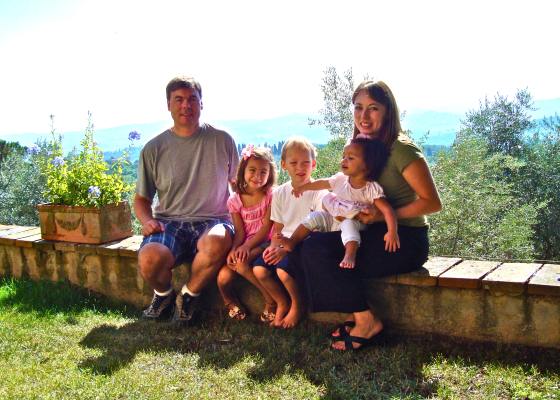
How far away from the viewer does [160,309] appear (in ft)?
11.2

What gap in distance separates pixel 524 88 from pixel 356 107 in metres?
12.2

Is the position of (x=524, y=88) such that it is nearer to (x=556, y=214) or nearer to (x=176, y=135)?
(x=556, y=214)

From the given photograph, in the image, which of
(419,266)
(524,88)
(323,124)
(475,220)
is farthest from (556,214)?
(419,266)

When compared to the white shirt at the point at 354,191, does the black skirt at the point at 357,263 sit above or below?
below

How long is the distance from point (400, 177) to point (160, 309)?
5.56 ft

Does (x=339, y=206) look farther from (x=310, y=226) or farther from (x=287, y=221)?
(x=287, y=221)

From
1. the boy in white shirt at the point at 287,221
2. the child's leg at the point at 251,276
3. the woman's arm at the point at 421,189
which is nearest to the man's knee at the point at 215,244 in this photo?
the child's leg at the point at 251,276

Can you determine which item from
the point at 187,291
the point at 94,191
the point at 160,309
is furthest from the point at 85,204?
the point at 187,291

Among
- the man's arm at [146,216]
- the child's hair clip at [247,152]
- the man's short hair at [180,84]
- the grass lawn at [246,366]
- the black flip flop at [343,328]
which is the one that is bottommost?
the grass lawn at [246,366]

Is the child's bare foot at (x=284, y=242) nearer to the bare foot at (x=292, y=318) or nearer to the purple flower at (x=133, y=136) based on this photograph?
the bare foot at (x=292, y=318)

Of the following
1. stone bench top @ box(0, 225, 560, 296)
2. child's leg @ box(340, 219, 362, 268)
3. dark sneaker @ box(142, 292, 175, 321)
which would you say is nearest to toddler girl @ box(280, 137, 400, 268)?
child's leg @ box(340, 219, 362, 268)

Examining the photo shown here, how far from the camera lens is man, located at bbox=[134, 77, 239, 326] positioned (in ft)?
11.0

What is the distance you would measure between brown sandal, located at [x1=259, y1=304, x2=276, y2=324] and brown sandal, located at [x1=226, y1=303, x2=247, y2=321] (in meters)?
0.16

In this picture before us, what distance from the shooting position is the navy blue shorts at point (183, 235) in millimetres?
3383
